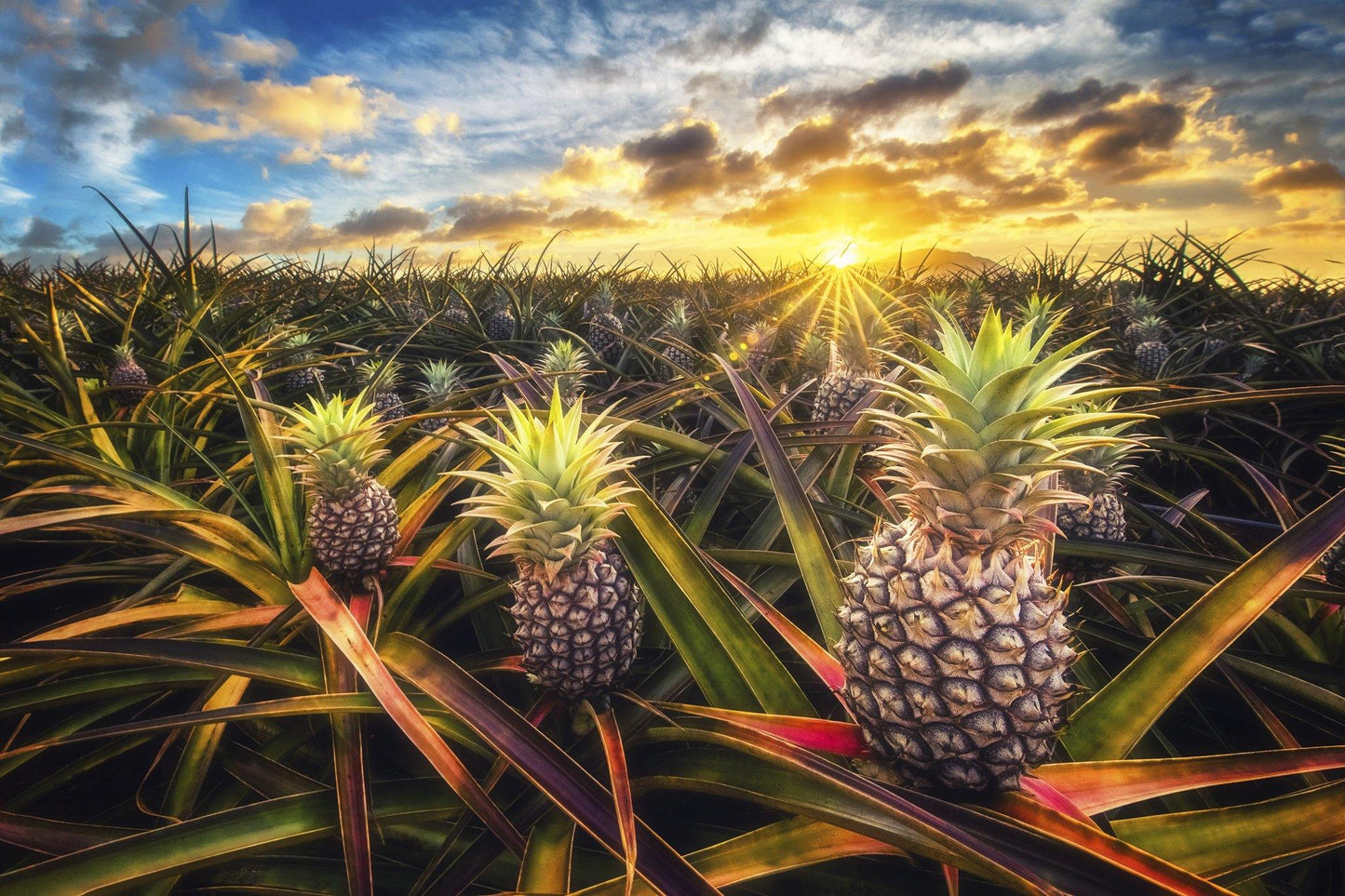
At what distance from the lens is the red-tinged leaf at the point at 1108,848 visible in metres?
0.87

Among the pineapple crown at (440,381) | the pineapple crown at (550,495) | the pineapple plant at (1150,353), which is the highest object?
the pineapple plant at (1150,353)

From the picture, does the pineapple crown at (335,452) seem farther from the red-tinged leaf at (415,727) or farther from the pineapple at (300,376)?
the pineapple at (300,376)

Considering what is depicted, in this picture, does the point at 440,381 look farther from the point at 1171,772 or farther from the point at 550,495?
the point at 1171,772

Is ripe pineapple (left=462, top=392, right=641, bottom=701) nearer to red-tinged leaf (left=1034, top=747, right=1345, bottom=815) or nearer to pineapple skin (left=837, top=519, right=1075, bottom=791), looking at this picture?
pineapple skin (left=837, top=519, right=1075, bottom=791)

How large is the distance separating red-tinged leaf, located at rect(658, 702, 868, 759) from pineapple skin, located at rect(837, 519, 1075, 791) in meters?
0.10

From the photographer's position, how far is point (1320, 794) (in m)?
1.08

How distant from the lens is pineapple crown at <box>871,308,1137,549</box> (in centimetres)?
114

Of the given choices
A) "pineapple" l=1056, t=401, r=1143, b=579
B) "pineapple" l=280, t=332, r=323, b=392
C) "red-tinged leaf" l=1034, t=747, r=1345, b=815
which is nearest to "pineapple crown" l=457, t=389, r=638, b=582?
"red-tinged leaf" l=1034, t=747, r=1345, b=815

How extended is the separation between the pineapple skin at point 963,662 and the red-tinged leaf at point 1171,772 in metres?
0.10

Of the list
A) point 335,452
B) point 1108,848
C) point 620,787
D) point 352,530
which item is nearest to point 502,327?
point 335,452

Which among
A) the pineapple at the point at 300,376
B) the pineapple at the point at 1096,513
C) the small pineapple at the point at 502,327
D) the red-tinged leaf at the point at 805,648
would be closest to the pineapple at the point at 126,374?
the pineapple at the point at 300,376

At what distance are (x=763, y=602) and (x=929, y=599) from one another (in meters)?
0.46

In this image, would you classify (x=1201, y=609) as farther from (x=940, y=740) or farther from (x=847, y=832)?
(x=847, y=832)

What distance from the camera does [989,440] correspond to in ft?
3.90
